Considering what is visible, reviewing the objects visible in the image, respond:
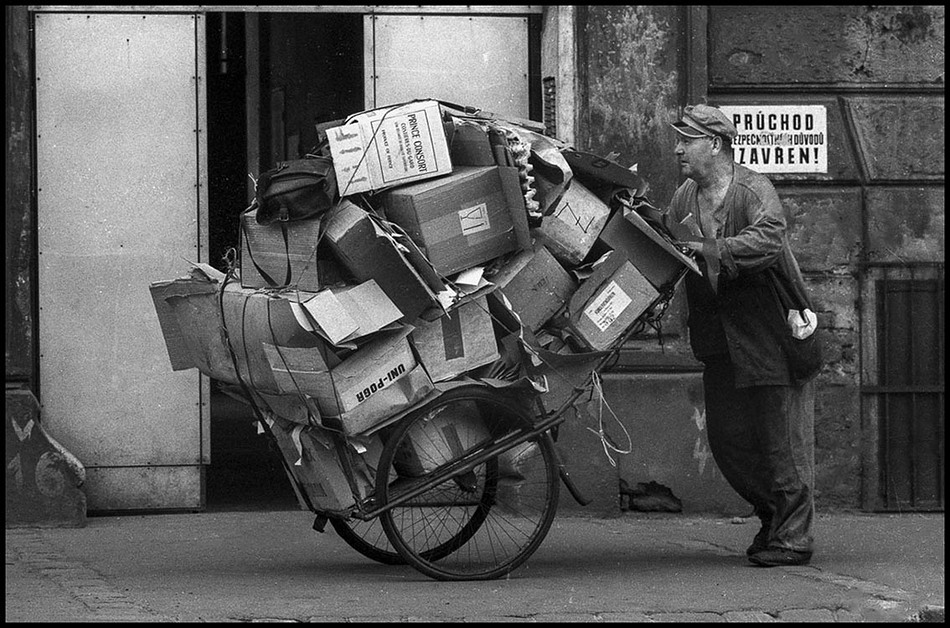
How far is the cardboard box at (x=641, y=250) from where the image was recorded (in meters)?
6.16

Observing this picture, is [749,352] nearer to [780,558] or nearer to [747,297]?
[747,297]

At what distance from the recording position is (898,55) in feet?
27.5

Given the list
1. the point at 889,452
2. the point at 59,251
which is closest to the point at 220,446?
the point at 59,251

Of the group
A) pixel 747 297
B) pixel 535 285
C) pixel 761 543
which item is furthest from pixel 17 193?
pixel 761 543

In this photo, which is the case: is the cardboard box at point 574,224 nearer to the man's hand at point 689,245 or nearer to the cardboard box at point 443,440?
the man's hand at point 689,245

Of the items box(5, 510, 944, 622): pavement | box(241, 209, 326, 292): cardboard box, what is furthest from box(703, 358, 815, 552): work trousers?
box(241, 209, 326, 292): cardboard box

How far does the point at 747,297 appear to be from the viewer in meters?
6.58

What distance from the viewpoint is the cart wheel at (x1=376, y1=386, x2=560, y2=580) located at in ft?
19.8

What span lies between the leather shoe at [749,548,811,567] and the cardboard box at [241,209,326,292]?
232 centimetres

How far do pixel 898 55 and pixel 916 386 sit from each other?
6.08 ft

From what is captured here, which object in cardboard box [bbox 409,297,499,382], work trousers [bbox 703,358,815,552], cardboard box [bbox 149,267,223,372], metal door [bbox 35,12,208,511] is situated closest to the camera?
cardboard box [bbox 409,297,499,382]

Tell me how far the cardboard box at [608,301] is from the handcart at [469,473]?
0.17 feet

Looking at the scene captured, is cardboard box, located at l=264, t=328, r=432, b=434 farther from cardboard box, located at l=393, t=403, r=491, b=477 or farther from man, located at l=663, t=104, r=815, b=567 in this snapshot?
man, located at l=663, t=104, r=815, b=567

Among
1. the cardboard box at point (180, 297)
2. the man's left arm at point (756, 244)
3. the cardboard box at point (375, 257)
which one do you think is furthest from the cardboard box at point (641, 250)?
the cardboard box at point (180, 297)
